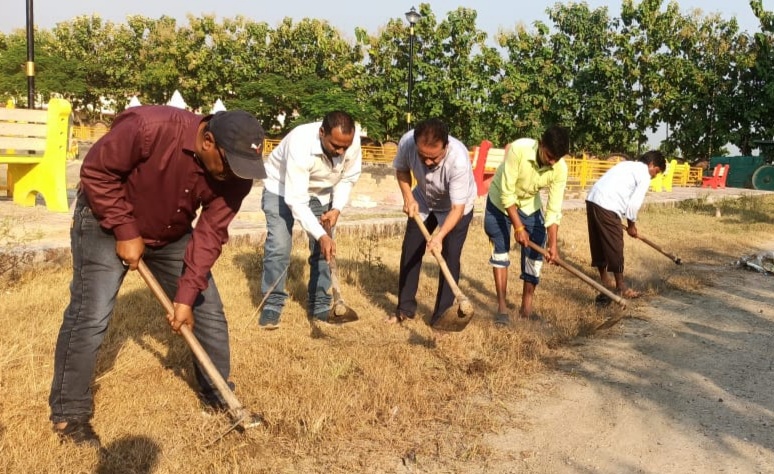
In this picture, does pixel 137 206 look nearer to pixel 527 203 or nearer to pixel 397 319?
pixel 397 319

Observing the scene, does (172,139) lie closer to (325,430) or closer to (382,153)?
(325,430)

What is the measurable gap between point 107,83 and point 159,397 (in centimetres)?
4016

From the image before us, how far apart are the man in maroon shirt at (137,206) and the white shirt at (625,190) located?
14.4 ft

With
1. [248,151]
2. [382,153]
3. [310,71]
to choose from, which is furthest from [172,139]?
[310,71]

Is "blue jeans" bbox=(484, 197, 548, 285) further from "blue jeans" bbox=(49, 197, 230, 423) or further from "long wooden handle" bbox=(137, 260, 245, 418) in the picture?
"blue jeans" bbox=(49, 197, 230, 423)

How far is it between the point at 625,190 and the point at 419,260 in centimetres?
254

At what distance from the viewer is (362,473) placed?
8.78 ft

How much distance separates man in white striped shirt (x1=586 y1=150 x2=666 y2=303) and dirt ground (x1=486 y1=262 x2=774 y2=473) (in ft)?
2.90

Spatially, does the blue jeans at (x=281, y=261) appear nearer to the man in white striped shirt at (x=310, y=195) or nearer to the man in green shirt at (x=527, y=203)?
the man in white striped shirt at (x=310, y=195)

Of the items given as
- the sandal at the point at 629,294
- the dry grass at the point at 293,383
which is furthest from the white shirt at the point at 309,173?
the sandal at the point at 629,294

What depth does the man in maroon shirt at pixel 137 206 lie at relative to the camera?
263 cm

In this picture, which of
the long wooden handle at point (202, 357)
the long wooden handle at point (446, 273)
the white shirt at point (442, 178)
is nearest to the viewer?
the long wooden handle at point (202, 357)

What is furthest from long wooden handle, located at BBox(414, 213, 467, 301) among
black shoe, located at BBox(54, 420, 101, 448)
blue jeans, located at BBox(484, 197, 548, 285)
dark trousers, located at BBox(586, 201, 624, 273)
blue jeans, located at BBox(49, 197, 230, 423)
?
dark trousers, located at BBox(586, 201, 624, 273)

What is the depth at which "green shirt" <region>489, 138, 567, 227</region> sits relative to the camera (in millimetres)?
5035
